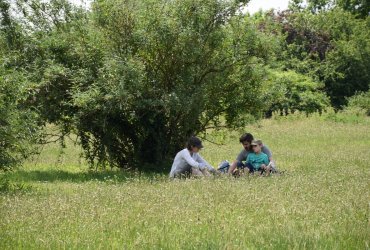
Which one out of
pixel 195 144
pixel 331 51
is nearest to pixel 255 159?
pixel 195 144

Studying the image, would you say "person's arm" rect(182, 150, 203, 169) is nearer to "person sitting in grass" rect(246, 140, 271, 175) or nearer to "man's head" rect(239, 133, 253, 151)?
"man's head" rect(239, 133, 253, 151)

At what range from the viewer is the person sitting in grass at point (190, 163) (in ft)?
49.3

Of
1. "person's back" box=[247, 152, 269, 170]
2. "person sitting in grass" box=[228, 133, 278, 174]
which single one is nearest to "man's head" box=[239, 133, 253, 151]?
"person sitting in grass" box=[228, 133, 278, 174]

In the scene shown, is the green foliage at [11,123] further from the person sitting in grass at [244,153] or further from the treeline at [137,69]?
the person sitting in grass at [244,153]

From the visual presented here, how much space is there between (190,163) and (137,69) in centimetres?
297

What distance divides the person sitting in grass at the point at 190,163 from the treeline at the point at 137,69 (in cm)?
150

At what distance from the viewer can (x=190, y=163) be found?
14945mm

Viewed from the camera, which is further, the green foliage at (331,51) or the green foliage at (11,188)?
the green foliage at (331,51)

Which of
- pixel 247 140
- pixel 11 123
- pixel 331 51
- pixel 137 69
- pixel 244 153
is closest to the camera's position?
pixel 11 123

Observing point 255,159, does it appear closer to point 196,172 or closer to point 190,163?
point 196,172

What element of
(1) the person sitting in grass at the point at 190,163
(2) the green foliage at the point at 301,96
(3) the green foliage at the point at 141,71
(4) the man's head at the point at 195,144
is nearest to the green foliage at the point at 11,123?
(3) the green foliage at the point at 141,71

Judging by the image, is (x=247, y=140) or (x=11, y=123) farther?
(x=247, y=140)

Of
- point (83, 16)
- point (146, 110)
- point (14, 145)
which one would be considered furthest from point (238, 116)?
point (14, 145)

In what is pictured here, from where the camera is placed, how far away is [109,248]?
282 inches
